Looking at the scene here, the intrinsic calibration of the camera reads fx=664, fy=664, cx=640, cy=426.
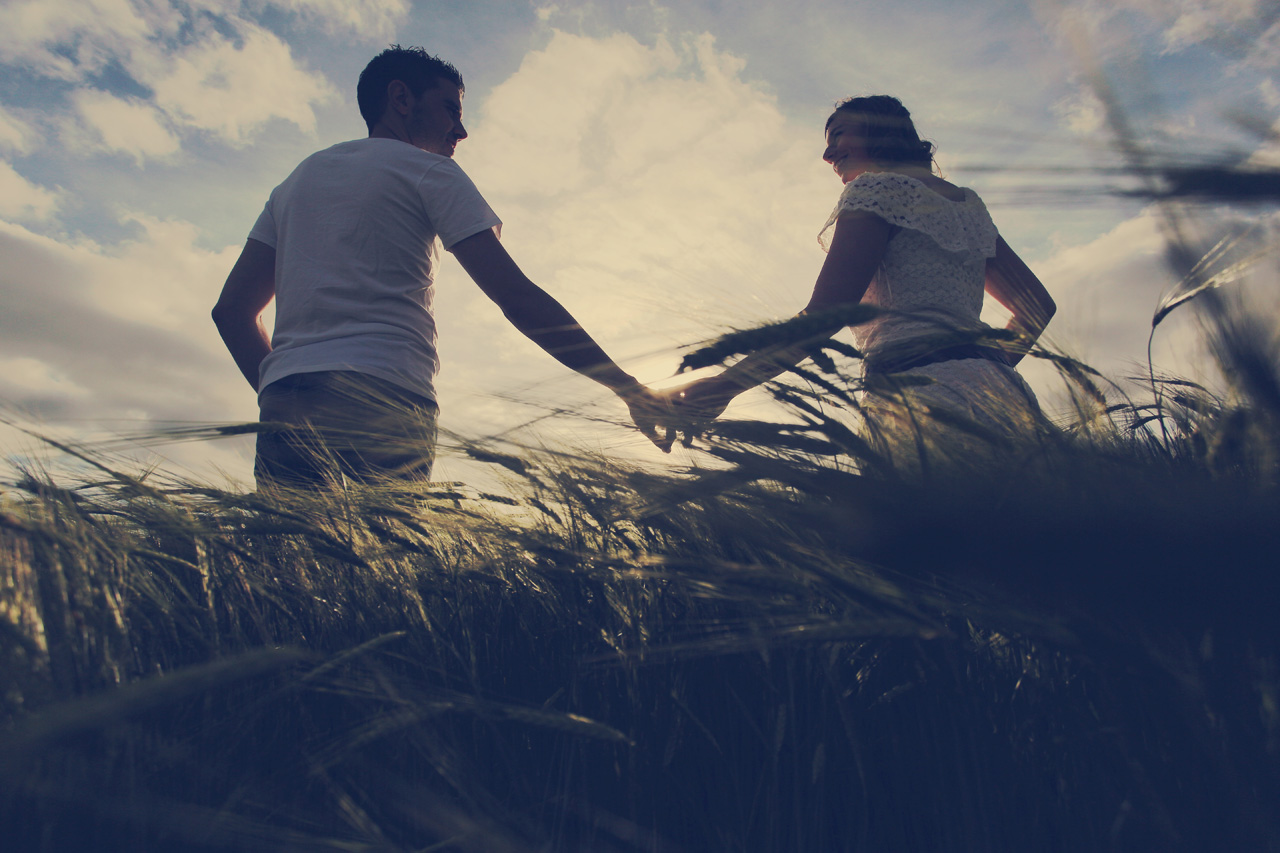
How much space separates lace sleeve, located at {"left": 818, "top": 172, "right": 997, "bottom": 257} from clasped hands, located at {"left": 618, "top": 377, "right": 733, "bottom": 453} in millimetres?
1158

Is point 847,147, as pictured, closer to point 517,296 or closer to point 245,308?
point 517,296

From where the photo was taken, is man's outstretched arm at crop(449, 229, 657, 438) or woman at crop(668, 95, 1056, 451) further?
man's outstretched arm at crop(449, 229, 657, 438)

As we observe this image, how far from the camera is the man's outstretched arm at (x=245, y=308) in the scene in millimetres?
2123

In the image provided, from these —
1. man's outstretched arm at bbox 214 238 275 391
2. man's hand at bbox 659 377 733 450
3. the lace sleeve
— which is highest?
man's outstretched arm at bbox 214 238 275 391

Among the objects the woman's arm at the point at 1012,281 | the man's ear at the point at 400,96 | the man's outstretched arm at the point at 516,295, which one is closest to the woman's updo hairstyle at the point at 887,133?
the woman's arm at the point at 1012,281

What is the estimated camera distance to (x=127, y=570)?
2.69ft

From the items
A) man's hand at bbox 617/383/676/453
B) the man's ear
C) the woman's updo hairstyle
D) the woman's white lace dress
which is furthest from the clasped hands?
the man's ear

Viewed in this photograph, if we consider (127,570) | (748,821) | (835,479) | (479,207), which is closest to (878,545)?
(835,479)

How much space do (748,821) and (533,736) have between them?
23 cm

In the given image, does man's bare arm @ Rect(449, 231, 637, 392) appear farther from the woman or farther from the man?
the woman

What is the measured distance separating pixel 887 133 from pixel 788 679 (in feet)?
6.81

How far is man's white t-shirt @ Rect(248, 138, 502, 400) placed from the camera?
5.87 ft

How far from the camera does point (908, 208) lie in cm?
176

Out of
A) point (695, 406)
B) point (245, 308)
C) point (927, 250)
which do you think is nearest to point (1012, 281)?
point (927, 250)
